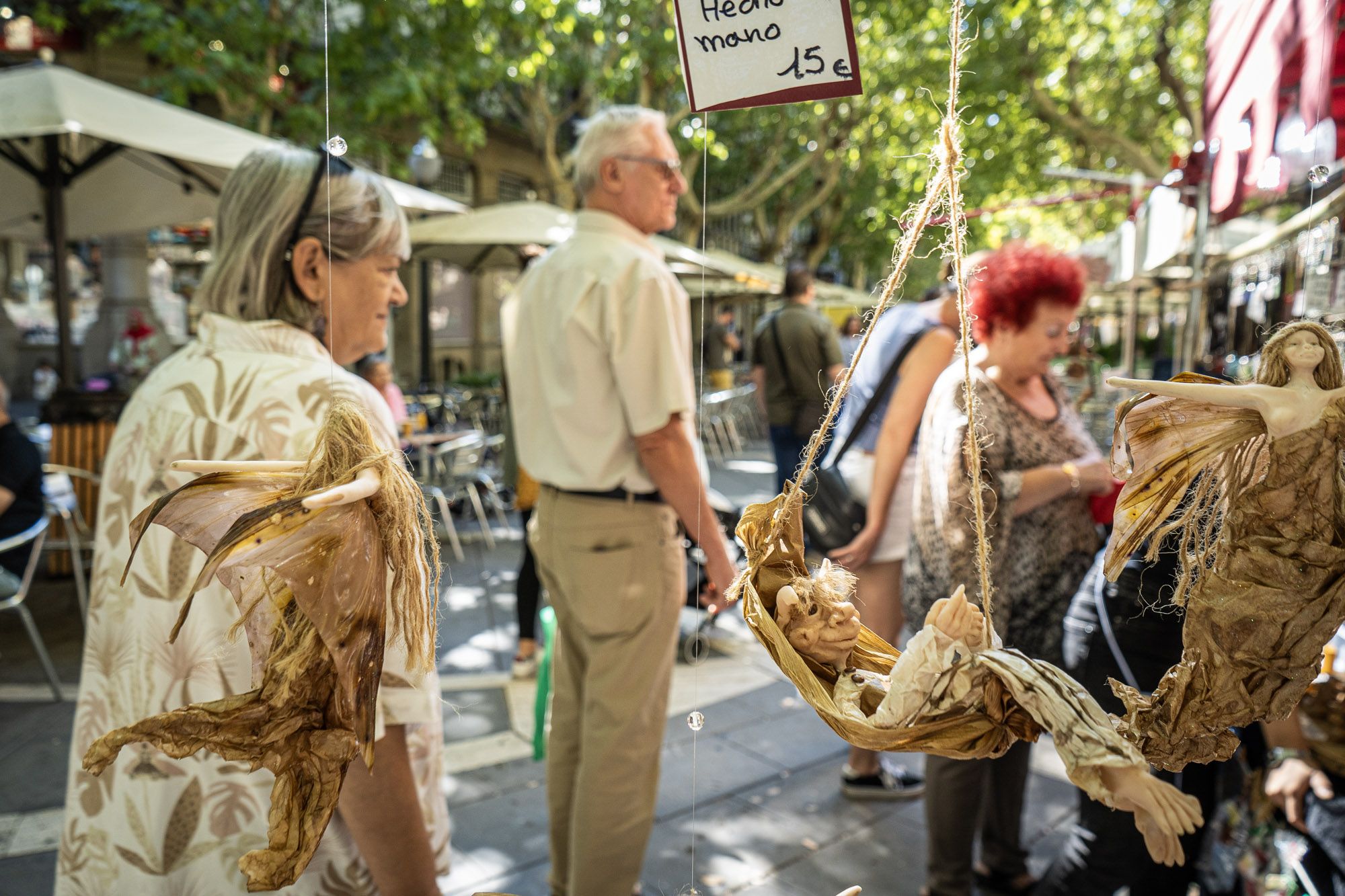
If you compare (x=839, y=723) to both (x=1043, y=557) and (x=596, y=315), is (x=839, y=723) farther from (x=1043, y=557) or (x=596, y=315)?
(x=1043, y=557)

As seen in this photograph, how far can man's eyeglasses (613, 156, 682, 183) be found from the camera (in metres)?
2.54

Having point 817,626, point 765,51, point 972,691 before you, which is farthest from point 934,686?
point 765,51

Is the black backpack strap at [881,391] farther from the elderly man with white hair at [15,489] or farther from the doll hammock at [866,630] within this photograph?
the elderly man with white hair at [15,489]

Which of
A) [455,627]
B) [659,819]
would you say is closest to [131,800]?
[659,819]

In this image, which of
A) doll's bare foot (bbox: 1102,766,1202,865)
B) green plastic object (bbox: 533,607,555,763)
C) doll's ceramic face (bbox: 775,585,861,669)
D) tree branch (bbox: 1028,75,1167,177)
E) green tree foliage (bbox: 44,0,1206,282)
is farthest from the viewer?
tree branch (bbox: 1028,75,1167,177)

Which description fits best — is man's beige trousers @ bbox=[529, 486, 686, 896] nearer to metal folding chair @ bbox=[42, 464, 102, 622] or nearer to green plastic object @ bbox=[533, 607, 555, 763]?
green plastic object @ bbox=[533, 607, 555, 763]

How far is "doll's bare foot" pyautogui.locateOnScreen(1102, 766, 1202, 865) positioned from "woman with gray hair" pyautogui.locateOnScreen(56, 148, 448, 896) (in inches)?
39.3

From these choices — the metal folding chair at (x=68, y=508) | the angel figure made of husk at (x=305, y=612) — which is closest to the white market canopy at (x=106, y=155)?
the metal folding chair at (x=68, y=508)

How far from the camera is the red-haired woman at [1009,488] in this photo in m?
2.33

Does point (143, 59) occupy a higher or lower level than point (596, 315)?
higher

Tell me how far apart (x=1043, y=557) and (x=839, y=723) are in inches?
72.9

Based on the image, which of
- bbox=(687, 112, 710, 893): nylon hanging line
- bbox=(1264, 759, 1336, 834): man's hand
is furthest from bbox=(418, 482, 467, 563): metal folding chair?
bbox=(1264, 759, 1336, 834): man's hand

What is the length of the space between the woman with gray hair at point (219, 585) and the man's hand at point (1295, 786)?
2096 mm

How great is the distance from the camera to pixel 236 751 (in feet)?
2.86
